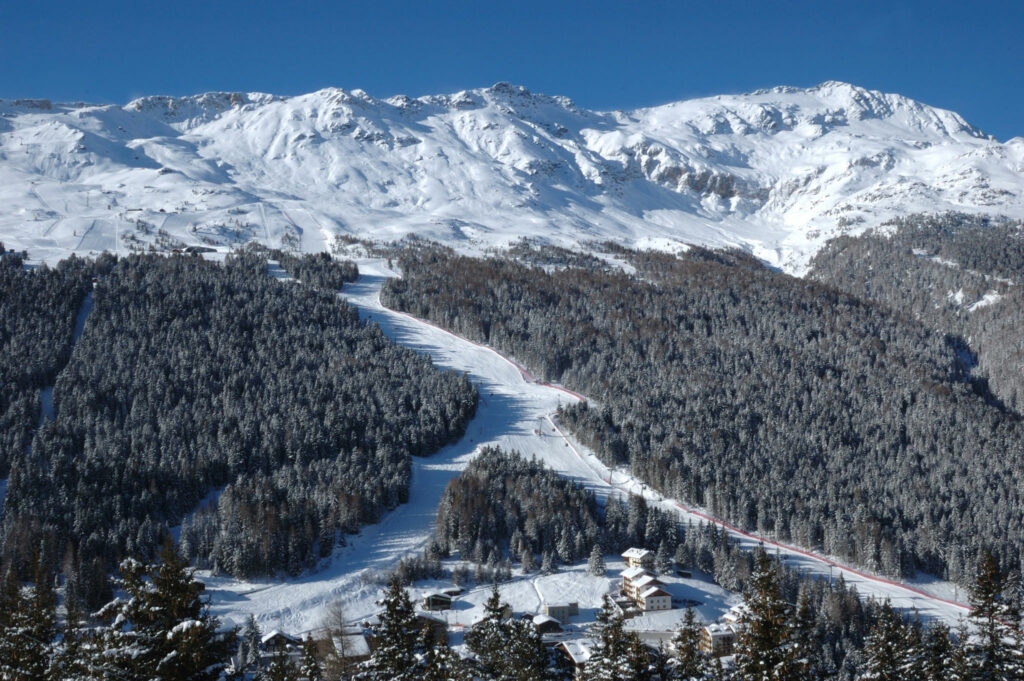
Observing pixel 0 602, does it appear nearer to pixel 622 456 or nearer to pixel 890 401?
pixel 622 456

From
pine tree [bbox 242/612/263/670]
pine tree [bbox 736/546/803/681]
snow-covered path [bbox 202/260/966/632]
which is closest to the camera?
pine tree [bbox 736/546/803/681]

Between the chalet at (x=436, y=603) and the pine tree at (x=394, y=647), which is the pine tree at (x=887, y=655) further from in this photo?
the chalet at (x=436, y=603)

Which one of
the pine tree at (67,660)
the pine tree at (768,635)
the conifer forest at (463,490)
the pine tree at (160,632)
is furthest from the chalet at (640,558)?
the pine tree at (160,632)

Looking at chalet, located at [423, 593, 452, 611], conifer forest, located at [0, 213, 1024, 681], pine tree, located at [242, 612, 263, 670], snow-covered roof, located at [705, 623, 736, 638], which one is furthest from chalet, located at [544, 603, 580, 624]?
pine tree, located at [242, 612, 263, 670]

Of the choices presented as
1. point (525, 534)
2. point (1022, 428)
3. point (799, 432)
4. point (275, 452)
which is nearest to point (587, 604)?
point (525, 534)

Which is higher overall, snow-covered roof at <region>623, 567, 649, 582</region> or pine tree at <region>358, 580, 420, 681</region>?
pine tree at <region>358, 580, 420, 681</region>

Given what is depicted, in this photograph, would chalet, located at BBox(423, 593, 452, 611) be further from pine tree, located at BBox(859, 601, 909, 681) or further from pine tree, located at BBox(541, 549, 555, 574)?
pine tree, located at BBox(859, 601, 909, 681)

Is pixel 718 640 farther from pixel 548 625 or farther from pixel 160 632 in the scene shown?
pixel 160 632
